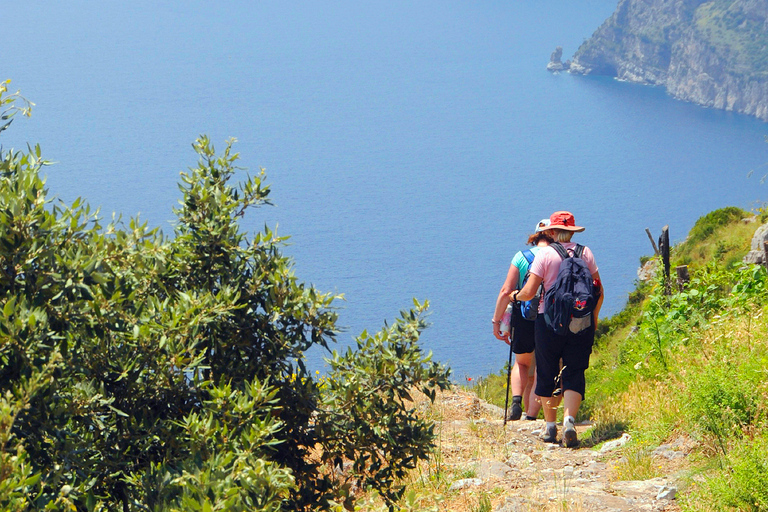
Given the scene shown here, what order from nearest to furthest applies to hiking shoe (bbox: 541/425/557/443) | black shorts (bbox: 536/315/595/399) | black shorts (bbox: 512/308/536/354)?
black shorts (bbox: 536/315/595/399) < hiking shoe (bbox: 541/425/557/443) < black shorts (bbox: 512/308/536/354)

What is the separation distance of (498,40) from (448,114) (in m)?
53.6

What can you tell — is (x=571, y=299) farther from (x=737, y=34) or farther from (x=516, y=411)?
(x=737, y=34)

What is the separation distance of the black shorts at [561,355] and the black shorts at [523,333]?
23.8 inches

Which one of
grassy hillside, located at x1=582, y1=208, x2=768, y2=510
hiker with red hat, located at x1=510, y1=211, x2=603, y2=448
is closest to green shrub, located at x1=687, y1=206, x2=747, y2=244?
grassy hillside, located at x1=582, y1=208, x2=768, y2=510

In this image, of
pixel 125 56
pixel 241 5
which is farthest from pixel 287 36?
pixel 125 56

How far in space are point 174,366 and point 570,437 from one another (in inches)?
148

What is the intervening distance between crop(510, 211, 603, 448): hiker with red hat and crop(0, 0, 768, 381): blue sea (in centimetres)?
3920

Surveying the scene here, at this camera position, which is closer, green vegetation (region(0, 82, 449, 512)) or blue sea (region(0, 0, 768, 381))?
green vegetation (region(0, 82, 449, 512))

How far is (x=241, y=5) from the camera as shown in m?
181

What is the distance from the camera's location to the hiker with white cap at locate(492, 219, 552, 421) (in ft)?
19.2

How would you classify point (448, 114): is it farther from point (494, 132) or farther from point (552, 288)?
point (552, 288)

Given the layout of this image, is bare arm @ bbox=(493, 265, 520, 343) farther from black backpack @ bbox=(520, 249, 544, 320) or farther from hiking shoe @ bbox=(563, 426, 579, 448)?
hiking shoe @ bbox=(563, 426, 579, 448)

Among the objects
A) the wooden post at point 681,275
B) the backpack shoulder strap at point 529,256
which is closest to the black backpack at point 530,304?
the backpack shoulder strap at point 529,256

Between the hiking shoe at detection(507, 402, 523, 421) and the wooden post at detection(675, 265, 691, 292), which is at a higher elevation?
the wooden post at detection(675, 265, 691, 292)
